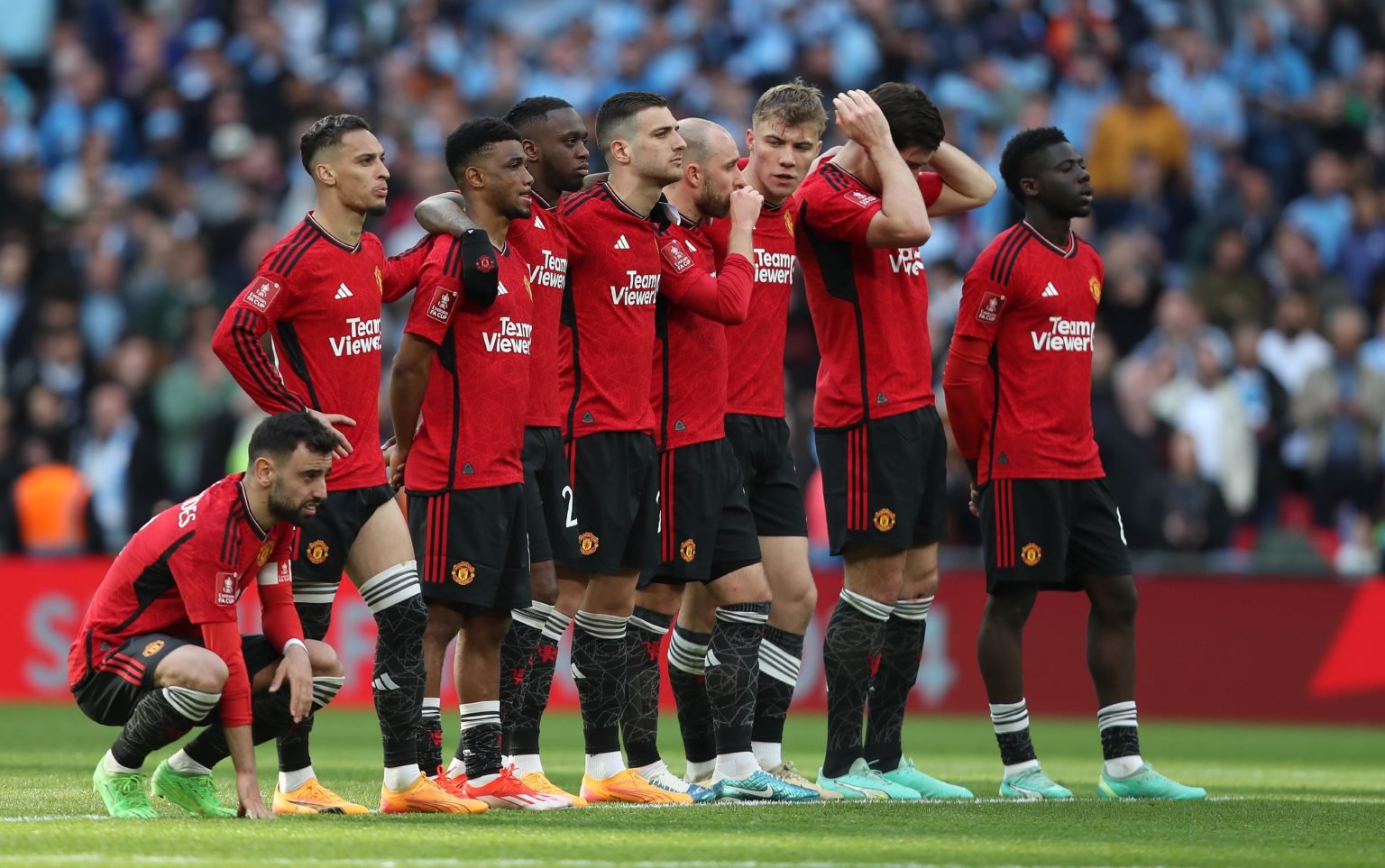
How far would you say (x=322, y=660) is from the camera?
8.05m

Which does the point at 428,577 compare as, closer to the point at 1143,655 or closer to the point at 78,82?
the point at 1143,655

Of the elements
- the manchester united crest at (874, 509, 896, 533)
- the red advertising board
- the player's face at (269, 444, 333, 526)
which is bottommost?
the red advertising board

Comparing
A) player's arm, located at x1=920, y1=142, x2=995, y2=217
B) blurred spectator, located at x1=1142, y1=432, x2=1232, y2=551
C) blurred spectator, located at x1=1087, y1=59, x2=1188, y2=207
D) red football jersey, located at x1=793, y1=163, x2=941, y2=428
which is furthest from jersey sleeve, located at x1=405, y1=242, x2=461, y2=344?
blurred spectator, located at x1=1087, y1=59, x2=1188, y2=207

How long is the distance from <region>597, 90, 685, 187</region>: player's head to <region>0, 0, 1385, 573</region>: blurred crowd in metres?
7.60

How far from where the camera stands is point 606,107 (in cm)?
909

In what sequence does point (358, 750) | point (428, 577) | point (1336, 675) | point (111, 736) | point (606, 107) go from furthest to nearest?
1. point (1336, 675)
2. point (111, 736)
3. point (358, 750)
4. point (606, 107)
5. point (428, 577)

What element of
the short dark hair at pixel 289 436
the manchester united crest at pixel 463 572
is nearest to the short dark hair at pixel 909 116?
the manchester united crest at pixel 463 572

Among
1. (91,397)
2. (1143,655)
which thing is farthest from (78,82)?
(1143,655)

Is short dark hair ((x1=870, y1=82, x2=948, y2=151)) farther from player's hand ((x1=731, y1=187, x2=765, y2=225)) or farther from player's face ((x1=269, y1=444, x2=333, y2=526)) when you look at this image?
player's face ((x1=269, y1=444, x2=333, y2=526))

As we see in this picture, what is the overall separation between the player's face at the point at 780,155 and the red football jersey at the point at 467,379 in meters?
1.31

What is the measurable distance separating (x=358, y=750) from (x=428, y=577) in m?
4.16

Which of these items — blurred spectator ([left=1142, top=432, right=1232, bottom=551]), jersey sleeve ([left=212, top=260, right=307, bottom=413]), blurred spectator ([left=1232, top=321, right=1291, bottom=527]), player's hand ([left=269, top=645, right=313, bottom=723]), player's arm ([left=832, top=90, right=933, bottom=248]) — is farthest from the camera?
blurred spectator ([left=1232, top=321, right=1291, bottom=527])

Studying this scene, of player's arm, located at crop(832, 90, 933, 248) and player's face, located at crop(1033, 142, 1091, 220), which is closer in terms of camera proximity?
player's arm, located at crop(832, 90, 933, 248)

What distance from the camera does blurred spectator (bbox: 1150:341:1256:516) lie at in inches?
649
